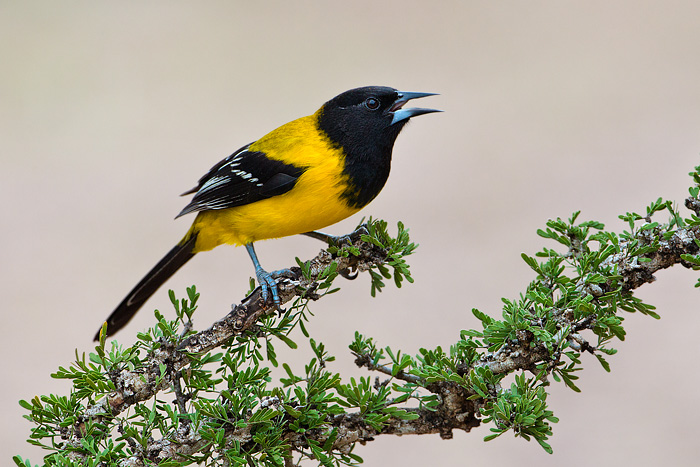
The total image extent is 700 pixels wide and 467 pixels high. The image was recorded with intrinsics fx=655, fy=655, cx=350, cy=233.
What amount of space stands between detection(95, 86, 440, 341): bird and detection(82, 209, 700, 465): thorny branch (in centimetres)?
60

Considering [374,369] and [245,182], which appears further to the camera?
[245,182]

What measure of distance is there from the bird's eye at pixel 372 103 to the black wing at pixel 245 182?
44 cm

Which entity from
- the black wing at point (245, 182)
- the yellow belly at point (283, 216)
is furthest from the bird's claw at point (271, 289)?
the black wing at point (245, 182)

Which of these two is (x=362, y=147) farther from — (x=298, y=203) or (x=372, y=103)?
(x=298, y=203)

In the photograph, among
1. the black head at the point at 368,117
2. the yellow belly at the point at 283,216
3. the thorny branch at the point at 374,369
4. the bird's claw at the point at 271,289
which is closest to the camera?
the thorny branch at the point at 374,369

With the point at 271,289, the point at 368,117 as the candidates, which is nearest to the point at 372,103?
the point at 368,117

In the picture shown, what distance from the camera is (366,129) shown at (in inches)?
114

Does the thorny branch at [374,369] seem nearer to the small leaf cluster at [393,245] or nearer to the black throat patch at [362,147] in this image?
the small leaf cluster at [393,245]

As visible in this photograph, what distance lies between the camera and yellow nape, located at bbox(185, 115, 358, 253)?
9.04 ft

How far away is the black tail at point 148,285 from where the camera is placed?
3008mm

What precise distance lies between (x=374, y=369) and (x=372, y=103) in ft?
4.33

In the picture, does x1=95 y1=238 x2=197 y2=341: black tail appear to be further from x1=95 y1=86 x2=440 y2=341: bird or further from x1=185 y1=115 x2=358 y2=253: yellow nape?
x1=185 y1=115 x2=358 y2=253: yellow nape

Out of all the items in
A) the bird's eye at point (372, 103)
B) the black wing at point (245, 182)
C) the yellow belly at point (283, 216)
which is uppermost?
the bird's eye at point (372, 103)

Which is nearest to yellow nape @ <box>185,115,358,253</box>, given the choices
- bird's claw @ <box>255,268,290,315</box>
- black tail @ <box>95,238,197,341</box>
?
black tail @ <box>95,238,197,341</box>
